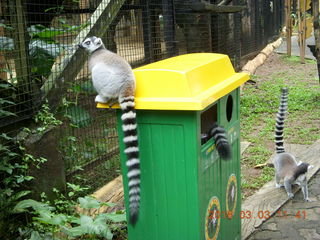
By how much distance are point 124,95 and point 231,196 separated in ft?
4.01

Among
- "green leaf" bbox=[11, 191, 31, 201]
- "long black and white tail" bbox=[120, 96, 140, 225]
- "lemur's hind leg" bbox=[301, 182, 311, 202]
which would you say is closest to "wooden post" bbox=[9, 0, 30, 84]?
"green leaf" bbox=[11, 191, 31, 201]

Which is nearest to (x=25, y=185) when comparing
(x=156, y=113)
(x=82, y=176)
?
(x=82, y=176)

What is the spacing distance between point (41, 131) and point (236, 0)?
7718 millimetres

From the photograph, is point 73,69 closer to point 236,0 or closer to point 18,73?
point 18,73

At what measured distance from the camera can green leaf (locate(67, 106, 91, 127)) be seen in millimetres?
4359

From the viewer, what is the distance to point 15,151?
357 centimetres

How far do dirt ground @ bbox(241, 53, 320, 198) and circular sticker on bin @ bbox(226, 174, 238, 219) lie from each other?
180cm

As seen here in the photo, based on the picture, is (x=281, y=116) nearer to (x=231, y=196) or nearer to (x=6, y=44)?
(x=231, y=196)

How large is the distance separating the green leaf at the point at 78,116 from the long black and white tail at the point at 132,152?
1960 millimetres

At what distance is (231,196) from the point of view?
124 inches

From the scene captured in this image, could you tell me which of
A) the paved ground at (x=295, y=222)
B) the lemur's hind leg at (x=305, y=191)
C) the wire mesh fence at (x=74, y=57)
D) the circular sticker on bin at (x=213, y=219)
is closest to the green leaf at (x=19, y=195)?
the wire mesh fence at (x=74, y=57)

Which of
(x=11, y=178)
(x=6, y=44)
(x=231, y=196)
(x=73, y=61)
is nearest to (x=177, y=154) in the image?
(x=231, y=196)

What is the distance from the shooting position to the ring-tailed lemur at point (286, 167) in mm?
4352
